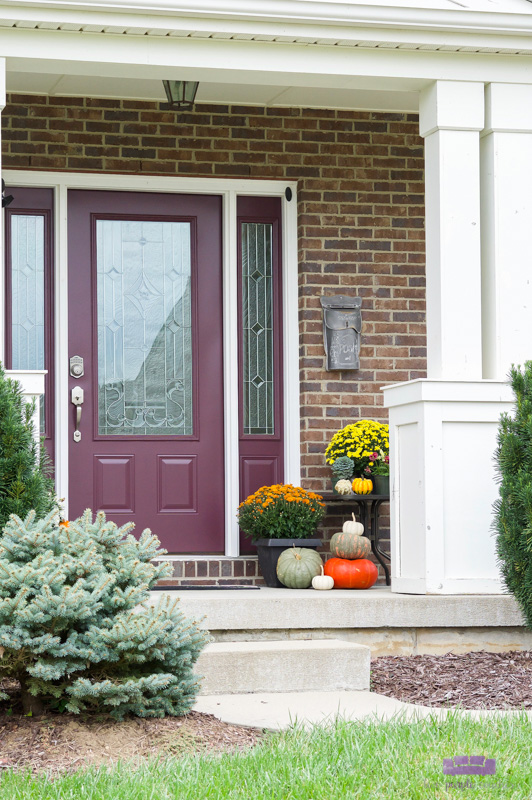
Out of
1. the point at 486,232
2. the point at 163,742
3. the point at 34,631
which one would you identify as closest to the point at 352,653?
the point at 163,742

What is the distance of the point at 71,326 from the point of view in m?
6.61

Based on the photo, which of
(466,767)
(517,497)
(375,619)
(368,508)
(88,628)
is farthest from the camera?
(368,508)

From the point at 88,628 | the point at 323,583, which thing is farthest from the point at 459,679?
the point at 88,628

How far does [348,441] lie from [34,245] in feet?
7.73

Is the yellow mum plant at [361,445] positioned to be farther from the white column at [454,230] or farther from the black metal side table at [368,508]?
the white column at [454,230]

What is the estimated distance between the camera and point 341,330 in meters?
6.85

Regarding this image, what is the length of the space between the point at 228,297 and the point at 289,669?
315cm

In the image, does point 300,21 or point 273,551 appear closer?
point 300,21

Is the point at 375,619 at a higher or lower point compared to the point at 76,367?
lower

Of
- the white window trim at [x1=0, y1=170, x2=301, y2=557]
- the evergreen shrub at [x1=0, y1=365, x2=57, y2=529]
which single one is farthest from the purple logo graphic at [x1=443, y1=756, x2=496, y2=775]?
the white window trim at [x1=0, y1=170, x2=301, y2=557]

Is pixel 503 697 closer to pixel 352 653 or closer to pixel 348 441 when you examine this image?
pixel 352 653

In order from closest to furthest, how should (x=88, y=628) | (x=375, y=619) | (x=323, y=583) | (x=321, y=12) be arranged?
(x=88, y=628), (x=375, y=619), (x=321, y=12), (x=323, y=583)

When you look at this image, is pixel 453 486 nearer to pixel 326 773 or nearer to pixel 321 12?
pixel 321 12

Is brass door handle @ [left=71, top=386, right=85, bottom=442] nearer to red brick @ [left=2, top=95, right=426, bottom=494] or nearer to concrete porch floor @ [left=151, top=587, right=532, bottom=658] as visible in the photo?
red brick @ [left=2, top=95, right=426, bottom=494]
